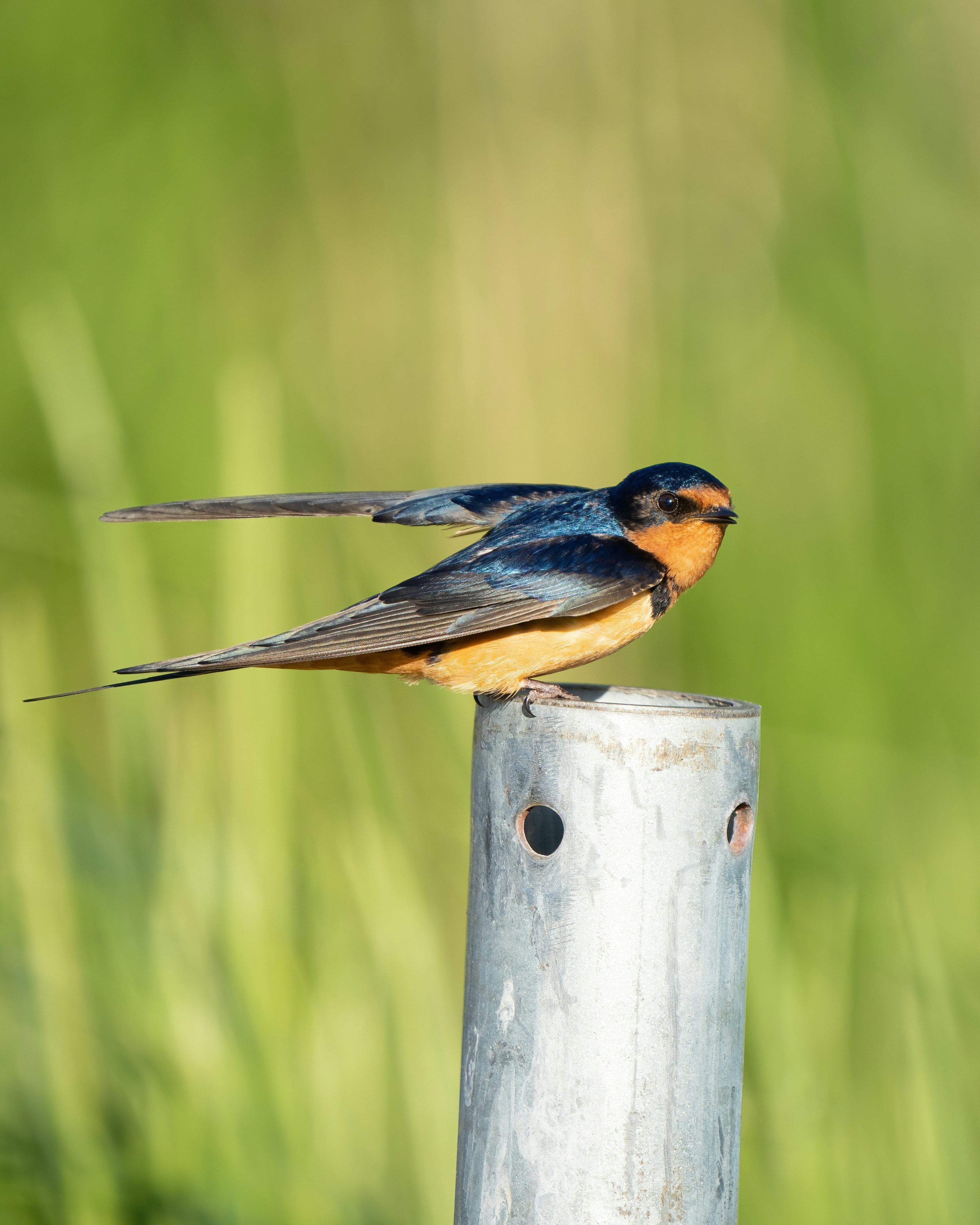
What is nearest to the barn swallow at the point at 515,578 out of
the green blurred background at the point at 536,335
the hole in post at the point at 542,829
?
the hole in post at the point at 542,829

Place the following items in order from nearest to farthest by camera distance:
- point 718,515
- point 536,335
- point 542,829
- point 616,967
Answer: point 616,967
point 542,829
point 718,515
point 536,335

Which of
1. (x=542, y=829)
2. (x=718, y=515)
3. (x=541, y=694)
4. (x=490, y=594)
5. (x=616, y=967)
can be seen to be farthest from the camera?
(x=718, y=515)

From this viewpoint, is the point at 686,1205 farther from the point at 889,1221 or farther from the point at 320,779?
the point at 320,779

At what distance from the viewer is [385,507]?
61.8 inches

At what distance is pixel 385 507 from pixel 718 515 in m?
0.42

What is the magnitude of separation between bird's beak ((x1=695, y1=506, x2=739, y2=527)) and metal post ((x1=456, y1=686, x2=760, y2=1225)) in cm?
61

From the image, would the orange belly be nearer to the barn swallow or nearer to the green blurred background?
the barn swallow

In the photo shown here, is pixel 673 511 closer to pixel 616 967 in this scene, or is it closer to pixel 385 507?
pixel 385 507

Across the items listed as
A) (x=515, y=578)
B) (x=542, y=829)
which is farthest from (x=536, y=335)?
(x=542, y=829)

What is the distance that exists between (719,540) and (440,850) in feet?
3.42

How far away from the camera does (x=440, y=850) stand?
238cm

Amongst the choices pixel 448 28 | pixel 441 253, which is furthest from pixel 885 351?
pixel 448 28

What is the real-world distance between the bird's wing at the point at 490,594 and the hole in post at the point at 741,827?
0.43 m

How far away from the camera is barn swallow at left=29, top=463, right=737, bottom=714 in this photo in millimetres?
1367
